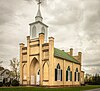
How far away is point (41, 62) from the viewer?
1510 inches

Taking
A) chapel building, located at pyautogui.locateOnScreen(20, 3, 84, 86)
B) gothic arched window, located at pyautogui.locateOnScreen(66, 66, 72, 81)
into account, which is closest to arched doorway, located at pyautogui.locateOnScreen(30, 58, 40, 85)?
chapel building, located at pyautogui.locateOnScreen(20, 3, 84, 86)

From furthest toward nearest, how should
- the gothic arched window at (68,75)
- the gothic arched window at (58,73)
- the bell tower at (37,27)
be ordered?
the gothic arched window at (68,75)
the bell tower at (37,27)
the gothic arched window at (58,73)

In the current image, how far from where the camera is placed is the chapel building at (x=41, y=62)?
36.9m

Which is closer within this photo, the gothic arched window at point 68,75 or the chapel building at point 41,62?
the chapel building at point 41,62

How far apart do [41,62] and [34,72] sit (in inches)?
177

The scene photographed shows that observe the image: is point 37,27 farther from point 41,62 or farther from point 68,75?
point 68,75

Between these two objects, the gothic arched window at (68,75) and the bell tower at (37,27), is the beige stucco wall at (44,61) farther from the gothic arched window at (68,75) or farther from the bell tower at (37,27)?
the bell tower at (37,27)

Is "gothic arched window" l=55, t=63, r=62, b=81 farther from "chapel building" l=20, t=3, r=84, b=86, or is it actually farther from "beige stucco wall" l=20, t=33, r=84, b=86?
"beige stucco wall" l=20, t=33, r=84, b=86

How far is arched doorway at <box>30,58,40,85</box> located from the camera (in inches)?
1606

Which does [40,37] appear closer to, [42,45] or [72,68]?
[42,45]

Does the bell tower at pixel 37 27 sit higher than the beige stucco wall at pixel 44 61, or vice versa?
the bell tower at pixel 37 27

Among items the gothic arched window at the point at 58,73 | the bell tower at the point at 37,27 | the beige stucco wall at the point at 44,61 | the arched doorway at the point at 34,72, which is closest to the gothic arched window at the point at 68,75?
the beige stucco wall at the point at 44,61

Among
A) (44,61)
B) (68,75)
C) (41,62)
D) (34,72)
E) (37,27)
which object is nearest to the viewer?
(44,61)

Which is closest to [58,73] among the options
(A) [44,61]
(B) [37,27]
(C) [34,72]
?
(A) [44,61]
